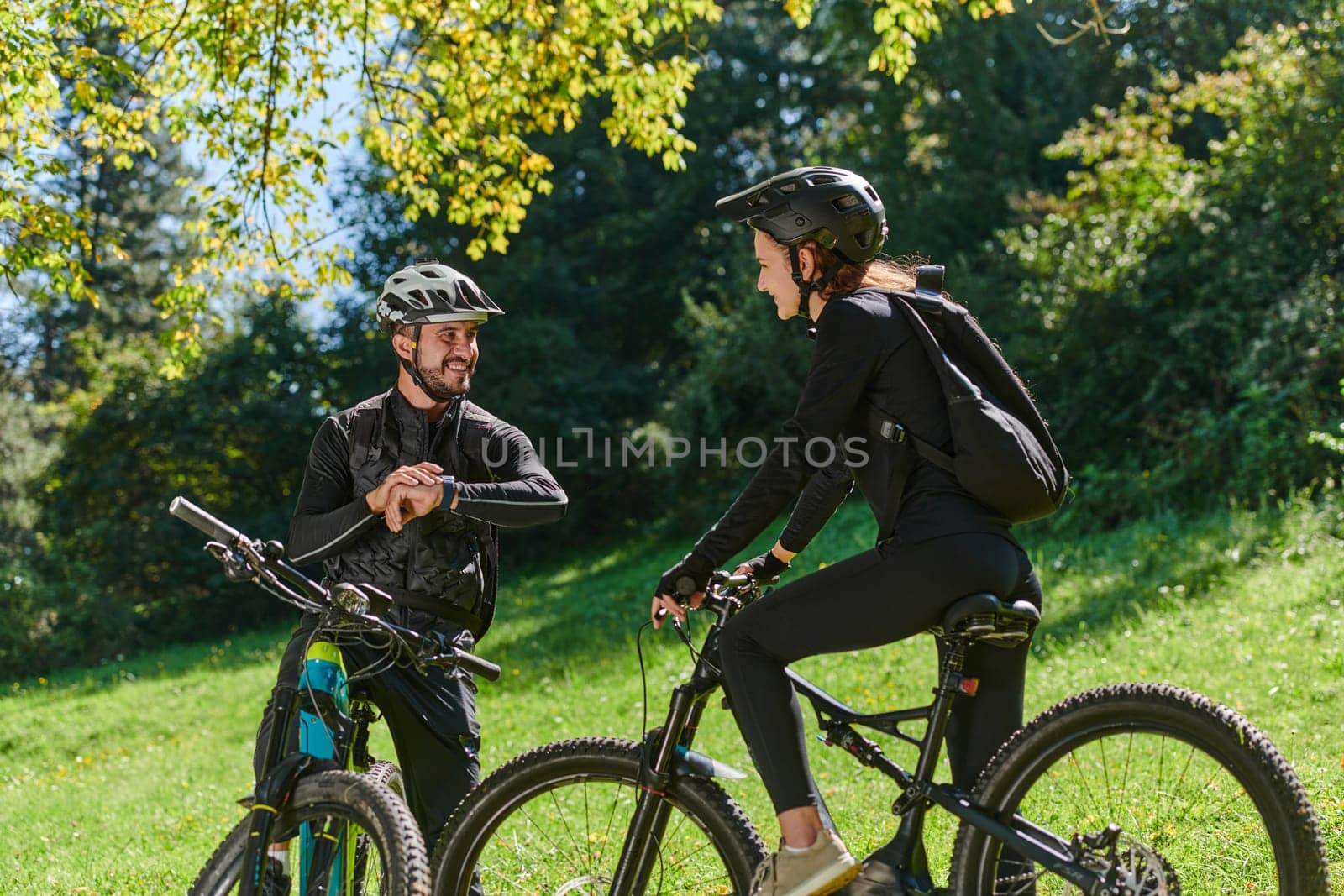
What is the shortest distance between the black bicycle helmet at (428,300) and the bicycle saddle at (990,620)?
1.80m

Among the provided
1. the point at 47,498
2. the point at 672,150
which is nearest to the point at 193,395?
the point at 47,498

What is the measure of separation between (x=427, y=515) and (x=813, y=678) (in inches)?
289

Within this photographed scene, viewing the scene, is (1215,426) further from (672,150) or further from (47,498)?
(47,498)

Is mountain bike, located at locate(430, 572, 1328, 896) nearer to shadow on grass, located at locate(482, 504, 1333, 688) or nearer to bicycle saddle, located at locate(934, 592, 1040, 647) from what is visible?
bicycle saddle, located at locate(934, 592, 1040, 647)

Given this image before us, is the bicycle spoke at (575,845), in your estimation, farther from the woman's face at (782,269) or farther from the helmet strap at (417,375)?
the woman's face at (782,269)

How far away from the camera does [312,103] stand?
923 cm

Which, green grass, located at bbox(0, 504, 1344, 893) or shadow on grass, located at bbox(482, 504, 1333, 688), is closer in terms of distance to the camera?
green grass, located at bbox(0, 504, 1344, 893)

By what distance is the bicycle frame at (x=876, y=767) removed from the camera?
3.18 metres

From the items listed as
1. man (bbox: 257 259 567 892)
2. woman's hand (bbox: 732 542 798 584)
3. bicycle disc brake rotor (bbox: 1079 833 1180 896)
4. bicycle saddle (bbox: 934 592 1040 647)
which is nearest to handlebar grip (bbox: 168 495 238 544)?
man (bbox: 257 259 567 892)

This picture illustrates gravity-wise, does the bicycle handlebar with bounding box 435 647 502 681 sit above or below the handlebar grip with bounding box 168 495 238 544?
below

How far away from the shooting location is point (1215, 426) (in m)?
14.3

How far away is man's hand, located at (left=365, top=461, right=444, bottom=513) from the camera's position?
12.3ft

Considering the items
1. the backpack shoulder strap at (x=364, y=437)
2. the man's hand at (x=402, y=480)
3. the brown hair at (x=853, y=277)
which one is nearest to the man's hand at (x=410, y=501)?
the man's hand at (x=402, y=480)

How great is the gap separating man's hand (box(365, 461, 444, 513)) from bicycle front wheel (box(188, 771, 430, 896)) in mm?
813
